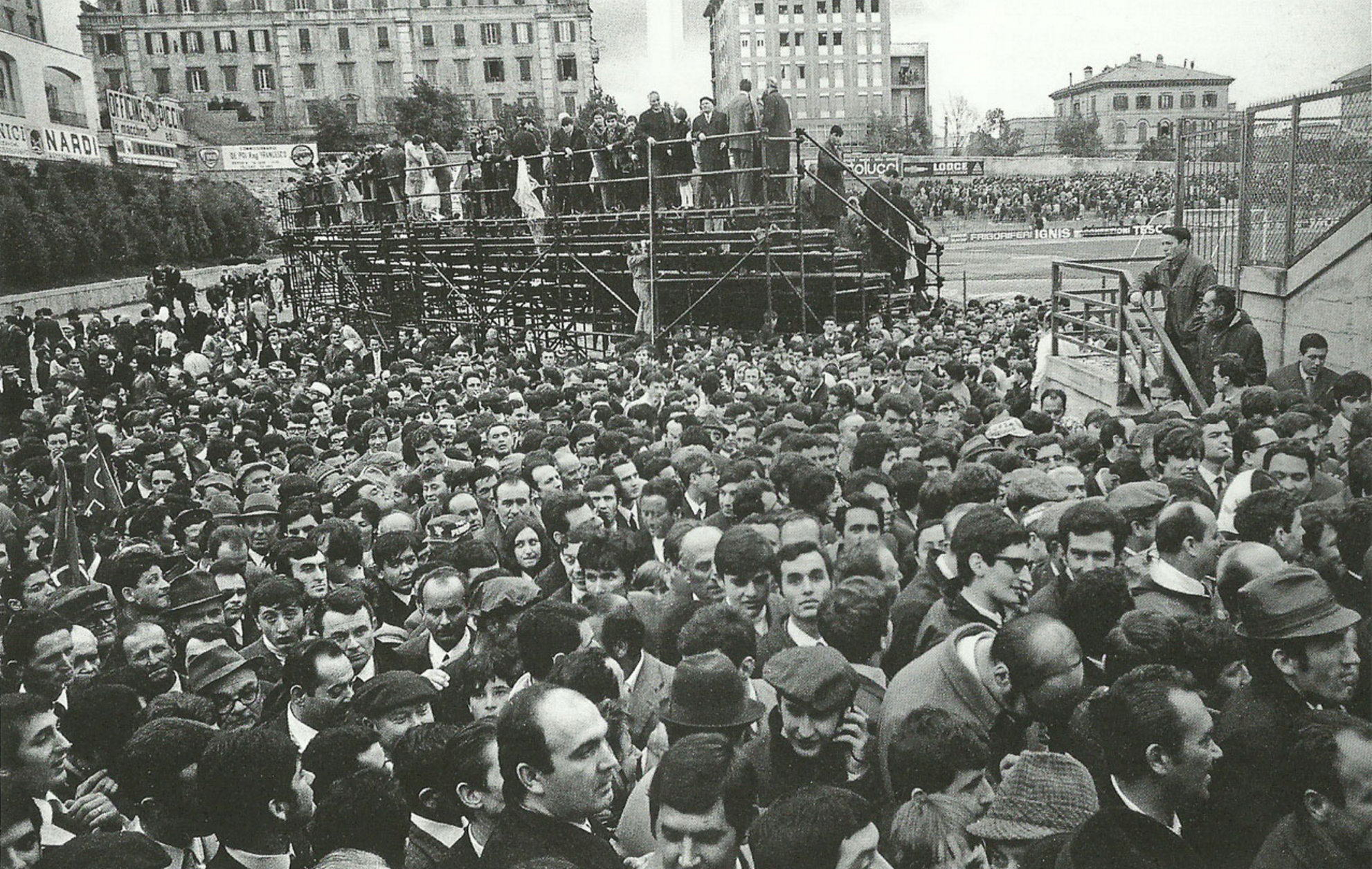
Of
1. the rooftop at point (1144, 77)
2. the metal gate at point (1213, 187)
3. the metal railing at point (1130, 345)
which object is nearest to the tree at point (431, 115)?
the rooftop at point (1144, 77)

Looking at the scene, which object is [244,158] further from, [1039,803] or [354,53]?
[1039,803]

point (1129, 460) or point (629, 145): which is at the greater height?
point (629, 145)

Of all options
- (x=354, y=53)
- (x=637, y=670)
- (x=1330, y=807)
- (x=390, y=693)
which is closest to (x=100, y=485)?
(x=390, y=693)

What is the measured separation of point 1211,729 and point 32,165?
743 inches

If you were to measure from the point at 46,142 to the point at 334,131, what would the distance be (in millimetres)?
49241

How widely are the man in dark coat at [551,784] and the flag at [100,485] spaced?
5682mm

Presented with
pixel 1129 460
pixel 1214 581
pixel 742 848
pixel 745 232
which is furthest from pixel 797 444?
pixel 745 232

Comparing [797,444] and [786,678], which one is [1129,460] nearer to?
[797,444]

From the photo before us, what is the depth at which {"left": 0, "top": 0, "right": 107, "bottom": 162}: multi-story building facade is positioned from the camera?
20.2 feet

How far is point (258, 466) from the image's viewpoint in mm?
7199

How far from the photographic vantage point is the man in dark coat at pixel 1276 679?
256cm

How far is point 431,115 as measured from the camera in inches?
2343

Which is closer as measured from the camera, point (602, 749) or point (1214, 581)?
point (602, 749)

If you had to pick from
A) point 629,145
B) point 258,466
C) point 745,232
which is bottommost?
point 258,466
